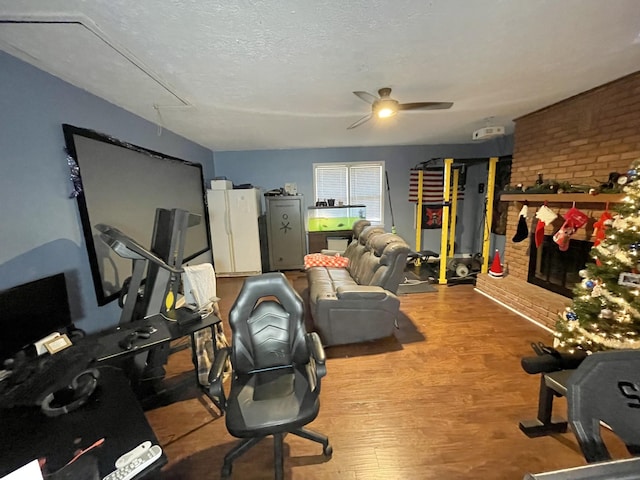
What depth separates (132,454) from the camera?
91cm

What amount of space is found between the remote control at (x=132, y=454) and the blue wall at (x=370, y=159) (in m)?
4.70

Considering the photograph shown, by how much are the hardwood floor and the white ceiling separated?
245 centimetres

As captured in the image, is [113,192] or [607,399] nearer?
[607,399]

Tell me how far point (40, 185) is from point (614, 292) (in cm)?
392

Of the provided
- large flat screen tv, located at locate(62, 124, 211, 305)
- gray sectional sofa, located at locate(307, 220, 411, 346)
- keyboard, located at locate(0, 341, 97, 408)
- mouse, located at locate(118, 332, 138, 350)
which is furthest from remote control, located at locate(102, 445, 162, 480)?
large flat screen tv, located at locate(62, 124, 211, 305)

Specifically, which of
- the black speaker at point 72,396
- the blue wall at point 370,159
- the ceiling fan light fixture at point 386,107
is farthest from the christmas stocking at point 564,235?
the black speaker at point 72,396

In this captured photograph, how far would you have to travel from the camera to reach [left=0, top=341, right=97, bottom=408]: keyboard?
1.17 meters

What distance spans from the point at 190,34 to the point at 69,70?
108 cm

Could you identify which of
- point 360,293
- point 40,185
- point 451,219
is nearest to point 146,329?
point 40,185

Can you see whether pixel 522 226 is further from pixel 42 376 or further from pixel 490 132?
pixel 42 376

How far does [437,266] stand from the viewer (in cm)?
493

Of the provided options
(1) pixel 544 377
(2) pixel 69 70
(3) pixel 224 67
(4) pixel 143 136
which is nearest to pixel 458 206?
(1) pixel 544 377

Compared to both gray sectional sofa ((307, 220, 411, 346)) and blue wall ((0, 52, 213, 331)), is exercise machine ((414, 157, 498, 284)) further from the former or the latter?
blue wall ((0, 52, 213, 331))

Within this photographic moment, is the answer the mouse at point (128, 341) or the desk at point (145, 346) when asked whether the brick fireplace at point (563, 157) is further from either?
the mouse at point (128, 341)
